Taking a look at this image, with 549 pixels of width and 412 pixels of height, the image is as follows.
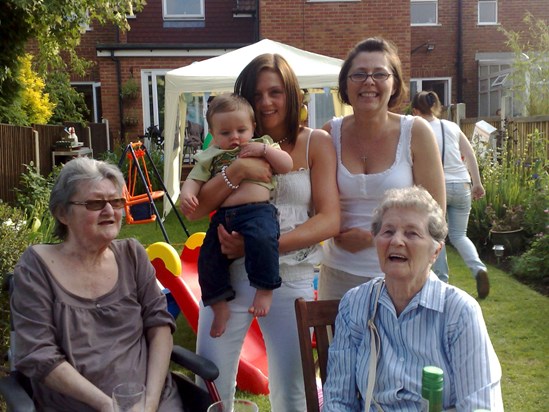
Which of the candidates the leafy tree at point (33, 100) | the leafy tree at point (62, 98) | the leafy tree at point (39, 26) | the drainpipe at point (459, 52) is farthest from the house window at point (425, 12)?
the leafy tree at point (39, 26)

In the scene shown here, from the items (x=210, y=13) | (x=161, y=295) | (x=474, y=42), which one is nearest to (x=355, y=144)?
(x=161, y=295)

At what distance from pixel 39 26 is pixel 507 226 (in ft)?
20.2

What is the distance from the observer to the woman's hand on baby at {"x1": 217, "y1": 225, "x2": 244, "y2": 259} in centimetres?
232

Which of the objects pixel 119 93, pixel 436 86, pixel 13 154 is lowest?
pixel 13 154

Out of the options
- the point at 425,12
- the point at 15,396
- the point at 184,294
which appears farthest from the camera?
the point at 425,12

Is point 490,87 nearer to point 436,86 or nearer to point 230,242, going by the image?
point 436,86

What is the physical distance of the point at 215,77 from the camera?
25.8 ft

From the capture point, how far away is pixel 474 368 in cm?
188

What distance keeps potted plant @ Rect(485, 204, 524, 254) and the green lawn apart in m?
0.56

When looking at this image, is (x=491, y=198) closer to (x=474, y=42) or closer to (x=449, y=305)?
(x=449, y=305)

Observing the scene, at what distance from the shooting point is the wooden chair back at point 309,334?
7.36 feet

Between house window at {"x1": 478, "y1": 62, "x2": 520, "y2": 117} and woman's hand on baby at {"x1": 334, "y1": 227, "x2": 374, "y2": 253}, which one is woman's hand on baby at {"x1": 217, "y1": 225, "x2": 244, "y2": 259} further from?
house window at {"x1": 478, "y1": 62, "x2": 520, "y2": 117}

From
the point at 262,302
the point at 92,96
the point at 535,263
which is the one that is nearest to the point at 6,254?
the point at 262,302

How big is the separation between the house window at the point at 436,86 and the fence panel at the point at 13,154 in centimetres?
1290
